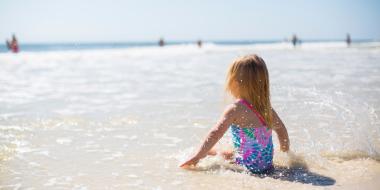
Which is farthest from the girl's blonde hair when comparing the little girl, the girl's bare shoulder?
the girl's bare shoulder

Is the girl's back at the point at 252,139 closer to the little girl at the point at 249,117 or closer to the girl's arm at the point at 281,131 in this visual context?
the little girl at the point at 249,117

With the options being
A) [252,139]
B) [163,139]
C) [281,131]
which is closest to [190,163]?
[252,139]

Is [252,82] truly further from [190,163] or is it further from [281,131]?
[190,163]

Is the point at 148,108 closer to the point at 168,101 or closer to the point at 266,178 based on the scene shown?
the point at 168,101

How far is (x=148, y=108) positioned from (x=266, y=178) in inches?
160

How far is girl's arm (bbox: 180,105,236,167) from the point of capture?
3684 mm

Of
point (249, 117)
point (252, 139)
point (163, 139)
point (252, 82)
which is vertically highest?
point (252, 82)

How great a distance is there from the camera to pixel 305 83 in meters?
10.6

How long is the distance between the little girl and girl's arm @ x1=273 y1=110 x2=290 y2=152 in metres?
0.08

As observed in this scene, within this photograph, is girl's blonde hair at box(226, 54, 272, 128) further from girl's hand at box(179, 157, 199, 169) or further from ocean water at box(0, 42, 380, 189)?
girl's hand at box(179, 157, 199, 169)

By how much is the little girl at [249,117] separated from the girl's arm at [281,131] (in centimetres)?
8

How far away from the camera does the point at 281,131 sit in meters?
4.02

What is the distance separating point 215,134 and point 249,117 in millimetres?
348

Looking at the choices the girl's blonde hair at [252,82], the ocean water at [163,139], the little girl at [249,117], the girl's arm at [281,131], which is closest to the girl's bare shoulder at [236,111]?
the little girl at [249,117]
